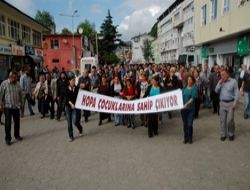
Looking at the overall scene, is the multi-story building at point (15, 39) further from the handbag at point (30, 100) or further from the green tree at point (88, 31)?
the green tree at point (88, 31)

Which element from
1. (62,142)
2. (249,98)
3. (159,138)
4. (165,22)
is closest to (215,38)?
(249,98)

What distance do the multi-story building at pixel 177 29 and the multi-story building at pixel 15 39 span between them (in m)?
21.8

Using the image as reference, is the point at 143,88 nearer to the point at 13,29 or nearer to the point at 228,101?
the point at 228,101

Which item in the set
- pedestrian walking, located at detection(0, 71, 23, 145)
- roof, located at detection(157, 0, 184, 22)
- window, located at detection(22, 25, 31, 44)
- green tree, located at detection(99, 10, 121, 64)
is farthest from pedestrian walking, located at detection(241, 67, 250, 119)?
green tree, located at detection(99, 10, 121, 64)

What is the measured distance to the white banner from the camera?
22.9 ft

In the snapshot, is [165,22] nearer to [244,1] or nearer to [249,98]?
[244,1]

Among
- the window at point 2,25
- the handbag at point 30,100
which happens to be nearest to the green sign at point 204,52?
the window at point 2,25

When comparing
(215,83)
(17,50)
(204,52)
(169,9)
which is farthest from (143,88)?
(169,9)

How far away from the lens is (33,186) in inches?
179

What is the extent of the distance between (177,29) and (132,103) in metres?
53.9

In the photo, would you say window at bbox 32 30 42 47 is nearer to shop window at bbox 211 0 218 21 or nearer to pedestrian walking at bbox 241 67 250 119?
shop window at bbox 211 0 218 21

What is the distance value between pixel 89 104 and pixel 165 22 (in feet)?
219

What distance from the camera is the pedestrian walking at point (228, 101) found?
683cm

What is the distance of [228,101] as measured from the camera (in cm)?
692
